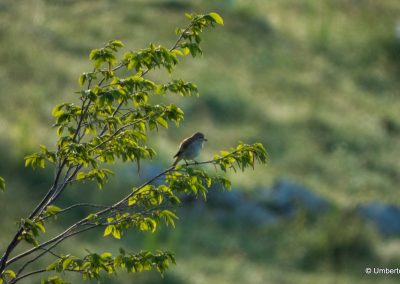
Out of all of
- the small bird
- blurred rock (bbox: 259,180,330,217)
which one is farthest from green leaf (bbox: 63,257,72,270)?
blurred rock (bbox: 259,180,330,217)

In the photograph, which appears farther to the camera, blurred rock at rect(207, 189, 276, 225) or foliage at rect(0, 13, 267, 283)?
blurred rock at rect(207, 189, 276, 225)

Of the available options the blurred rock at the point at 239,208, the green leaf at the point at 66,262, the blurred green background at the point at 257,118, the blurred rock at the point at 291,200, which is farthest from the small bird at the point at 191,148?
the blurred rock at the point at 291,200

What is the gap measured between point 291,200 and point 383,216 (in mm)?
2523

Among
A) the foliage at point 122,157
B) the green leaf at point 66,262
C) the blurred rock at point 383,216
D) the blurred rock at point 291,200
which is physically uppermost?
the blurred rock at point 291,200

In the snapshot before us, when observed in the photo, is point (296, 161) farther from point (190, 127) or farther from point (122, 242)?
point (122, 242)

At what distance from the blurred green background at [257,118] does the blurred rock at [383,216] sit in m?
0.26

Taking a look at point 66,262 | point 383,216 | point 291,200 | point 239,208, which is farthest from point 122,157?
point 383,216

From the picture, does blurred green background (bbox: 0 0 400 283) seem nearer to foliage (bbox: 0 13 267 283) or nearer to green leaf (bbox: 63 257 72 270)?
foliage (bbox: 0 13 267 283)

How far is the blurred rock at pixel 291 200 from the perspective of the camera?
952 inches

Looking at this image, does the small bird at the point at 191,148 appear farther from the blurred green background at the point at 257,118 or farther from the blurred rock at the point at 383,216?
the blurred rock at the point at 383,216

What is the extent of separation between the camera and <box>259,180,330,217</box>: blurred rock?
24.2 metres

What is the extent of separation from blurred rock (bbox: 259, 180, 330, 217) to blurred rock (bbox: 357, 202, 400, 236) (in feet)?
3.59

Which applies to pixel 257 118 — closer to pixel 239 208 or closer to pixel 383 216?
pixel 239 208

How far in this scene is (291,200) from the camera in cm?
2464
